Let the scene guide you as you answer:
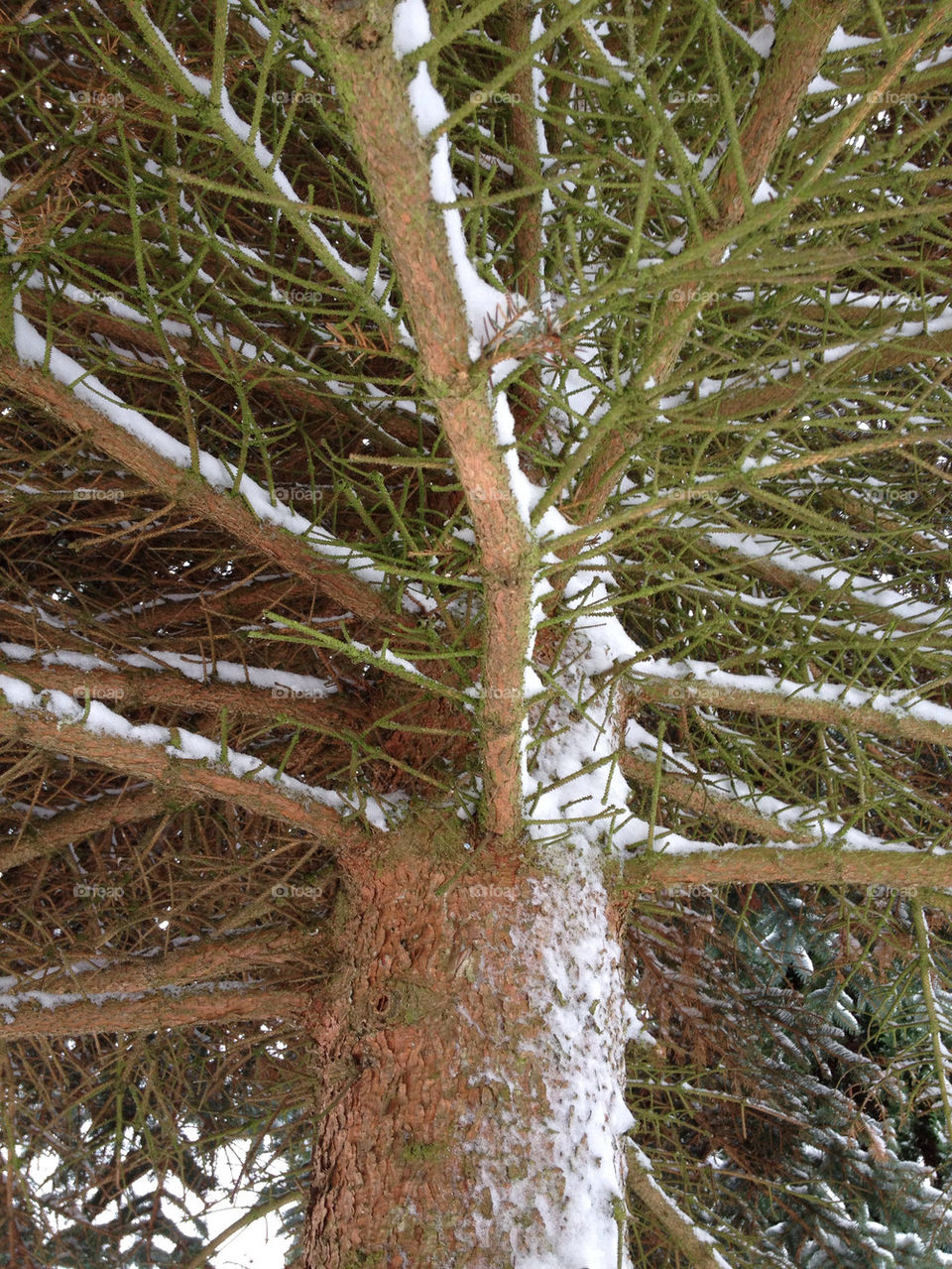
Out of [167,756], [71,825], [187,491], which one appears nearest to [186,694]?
[167,756]

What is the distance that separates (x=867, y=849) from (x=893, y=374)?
→ 2767 millimetres

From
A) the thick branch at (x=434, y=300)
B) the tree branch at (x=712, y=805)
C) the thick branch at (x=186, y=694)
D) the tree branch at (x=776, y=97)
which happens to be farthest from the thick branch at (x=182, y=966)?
the tree branch at (x=776, y=97)

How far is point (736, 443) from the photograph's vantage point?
2840 millimetres

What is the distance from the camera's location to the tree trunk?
66.4 inches

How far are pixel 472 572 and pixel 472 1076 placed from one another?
1134 millimetres

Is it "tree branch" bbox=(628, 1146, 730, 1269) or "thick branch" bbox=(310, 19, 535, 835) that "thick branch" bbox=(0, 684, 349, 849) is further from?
"tree branch" bbox=(628, 1146, 730, 1269)

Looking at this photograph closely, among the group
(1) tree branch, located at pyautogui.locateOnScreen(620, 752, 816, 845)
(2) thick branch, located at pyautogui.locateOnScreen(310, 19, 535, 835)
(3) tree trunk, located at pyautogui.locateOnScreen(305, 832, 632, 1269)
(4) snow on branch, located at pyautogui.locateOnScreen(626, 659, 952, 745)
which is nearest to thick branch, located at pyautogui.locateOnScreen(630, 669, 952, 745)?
(4) snow on branch, located at pyautogui.locateOnScreen(626, 659, 952, 745)

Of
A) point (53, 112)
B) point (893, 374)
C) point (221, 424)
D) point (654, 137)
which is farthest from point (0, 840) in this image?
point (893, 374)

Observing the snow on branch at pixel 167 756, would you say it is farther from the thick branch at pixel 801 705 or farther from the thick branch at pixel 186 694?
the thick branch at pixel 801 705

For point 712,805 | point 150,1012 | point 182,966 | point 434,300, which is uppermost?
point 434,300

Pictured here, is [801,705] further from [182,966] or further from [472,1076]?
[182,966]

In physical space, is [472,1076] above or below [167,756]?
below

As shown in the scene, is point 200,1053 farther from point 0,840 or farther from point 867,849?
point 867,849

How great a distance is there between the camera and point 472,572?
2.22 meters
